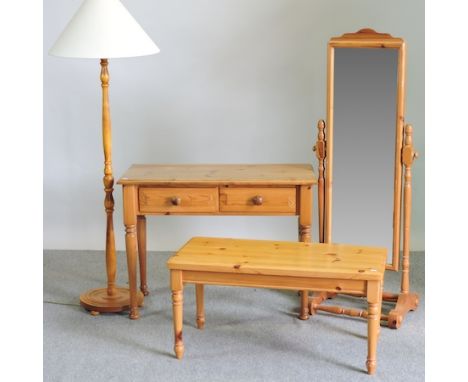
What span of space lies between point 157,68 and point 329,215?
148 cm

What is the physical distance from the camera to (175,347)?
3.54 meters

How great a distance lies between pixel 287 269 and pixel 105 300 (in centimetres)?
116

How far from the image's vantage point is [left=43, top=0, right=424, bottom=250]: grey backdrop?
15.7ft

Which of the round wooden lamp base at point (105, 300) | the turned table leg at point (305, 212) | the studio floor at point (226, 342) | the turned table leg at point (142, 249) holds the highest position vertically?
the turned table leg at point (305, 212)

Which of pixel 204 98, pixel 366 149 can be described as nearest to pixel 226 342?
pixel 366 149

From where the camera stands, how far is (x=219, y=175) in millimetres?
3930

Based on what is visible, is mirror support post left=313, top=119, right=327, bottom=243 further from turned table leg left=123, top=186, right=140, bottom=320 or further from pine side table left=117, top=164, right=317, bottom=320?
turned table leg left=123, top=186, right=140, bottom=320

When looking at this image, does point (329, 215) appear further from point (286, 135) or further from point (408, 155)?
point (286, 135)

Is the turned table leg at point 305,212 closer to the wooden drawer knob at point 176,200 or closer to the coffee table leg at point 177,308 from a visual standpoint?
the wooden drawer knob at point 176,200

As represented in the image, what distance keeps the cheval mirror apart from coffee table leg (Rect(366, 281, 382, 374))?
0.50m

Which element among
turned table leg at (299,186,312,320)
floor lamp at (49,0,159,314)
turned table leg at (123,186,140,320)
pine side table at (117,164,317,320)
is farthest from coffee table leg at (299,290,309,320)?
floor lamp at (49,0,159,314)

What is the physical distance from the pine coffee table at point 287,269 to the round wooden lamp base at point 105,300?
602 mm

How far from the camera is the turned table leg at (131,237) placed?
3879 mm

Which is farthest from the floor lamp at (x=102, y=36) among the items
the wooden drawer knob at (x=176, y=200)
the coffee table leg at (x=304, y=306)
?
the coffee table leg at (x=304, y=306)
